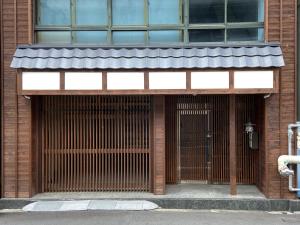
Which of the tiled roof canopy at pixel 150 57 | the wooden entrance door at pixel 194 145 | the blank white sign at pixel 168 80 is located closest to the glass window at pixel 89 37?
the tiled roof canopy at pixel 150 57

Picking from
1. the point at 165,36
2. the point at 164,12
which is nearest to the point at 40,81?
the point at 165,36

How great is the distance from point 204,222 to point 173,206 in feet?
4.32

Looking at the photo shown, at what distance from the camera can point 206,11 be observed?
1116cm

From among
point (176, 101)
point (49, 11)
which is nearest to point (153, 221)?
point (176, 101)

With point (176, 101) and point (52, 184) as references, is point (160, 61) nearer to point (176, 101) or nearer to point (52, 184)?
point (176, 101)

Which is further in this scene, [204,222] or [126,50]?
[126,50]

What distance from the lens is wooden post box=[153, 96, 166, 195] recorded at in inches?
430

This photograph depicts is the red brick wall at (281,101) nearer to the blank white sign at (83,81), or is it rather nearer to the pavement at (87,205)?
the pavement at (87,205)

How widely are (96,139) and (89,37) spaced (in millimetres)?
2485

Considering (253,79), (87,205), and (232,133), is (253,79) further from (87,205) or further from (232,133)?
(87,205)

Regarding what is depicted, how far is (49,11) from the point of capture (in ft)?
37.0

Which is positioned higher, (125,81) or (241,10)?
(241,10)

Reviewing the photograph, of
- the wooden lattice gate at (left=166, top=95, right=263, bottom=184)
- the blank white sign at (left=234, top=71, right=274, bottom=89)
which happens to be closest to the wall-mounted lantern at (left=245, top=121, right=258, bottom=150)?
the wooden lattice gate at (left=166, top=95, right=263, bottom=184)

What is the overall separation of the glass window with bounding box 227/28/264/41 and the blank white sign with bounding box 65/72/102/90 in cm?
330
